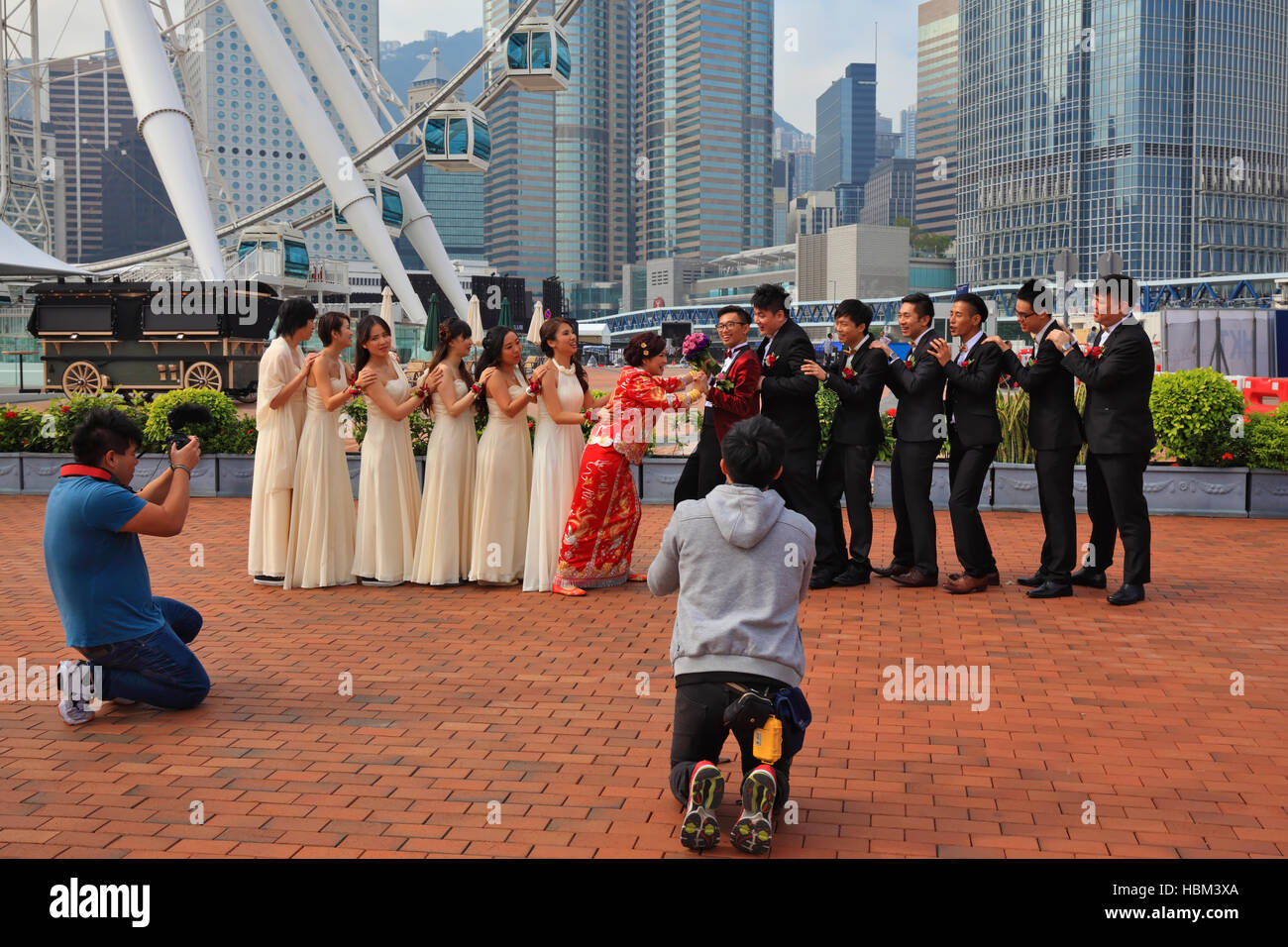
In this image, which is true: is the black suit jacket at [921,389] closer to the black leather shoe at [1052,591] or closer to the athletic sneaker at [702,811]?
the black leather shoe at [1052,591]

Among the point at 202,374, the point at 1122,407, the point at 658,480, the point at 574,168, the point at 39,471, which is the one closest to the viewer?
the point at 1122,407

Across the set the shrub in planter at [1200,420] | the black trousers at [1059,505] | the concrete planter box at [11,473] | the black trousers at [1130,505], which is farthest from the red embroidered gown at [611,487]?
the concrete planter box at [11,473]

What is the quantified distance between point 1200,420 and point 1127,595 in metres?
4.85

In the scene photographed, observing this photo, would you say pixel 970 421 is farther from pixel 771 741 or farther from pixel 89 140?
pixel 89 140

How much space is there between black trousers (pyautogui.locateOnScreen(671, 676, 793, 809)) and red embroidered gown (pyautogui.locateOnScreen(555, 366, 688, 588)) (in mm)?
4176

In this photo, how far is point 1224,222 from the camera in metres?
121

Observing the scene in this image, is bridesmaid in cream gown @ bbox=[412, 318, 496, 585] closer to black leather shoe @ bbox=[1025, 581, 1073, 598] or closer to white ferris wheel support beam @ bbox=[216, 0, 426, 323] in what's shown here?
black leather shoe @ bbox=[1025, 581, 1073, 598]

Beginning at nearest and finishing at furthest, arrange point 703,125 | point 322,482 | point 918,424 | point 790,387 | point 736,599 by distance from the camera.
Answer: point 736,599
point 790,387
point 918,424
point 322,482
point 703,125

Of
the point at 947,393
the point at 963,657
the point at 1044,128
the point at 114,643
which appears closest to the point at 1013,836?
the point at 963,657

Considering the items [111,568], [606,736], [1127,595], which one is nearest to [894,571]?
[1127,595]

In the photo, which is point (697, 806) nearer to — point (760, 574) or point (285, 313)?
point (760, 574)

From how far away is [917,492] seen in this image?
8766 mm

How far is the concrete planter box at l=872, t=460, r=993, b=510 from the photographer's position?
41.6ft

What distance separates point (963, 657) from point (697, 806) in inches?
128
